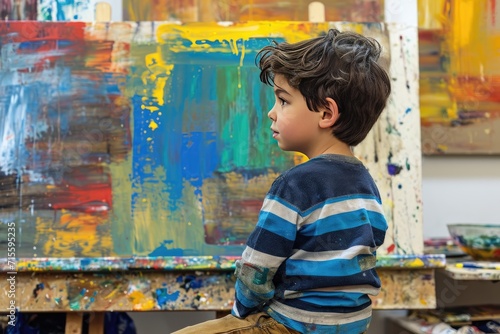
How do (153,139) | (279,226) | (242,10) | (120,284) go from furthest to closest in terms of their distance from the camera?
(242,10)
(153,139)
(120,284)
(279,226)

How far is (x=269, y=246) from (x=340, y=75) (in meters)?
0.32

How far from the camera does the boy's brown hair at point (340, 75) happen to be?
1.04 metres

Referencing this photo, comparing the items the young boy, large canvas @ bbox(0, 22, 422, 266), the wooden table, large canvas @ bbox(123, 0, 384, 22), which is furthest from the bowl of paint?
the young boy

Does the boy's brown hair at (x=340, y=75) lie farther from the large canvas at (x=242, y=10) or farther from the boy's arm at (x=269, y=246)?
the large canvas at (x=242, y=10)

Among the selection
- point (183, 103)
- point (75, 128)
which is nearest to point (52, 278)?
point (75, 128)

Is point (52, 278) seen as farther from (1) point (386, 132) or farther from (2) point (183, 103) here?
(1) point (386, 132)

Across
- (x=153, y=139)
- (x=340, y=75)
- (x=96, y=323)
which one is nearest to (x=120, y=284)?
(x=96, y=323)

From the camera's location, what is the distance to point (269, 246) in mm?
993

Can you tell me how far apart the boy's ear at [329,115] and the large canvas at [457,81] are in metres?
1.14

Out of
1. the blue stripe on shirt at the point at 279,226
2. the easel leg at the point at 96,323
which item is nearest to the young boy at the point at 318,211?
the blue stripe on shirt at the point at 279,226

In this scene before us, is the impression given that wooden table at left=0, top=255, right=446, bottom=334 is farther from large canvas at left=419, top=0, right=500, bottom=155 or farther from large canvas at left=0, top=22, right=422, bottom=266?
large canvas at left=419, top=0, right=500, bottom=155

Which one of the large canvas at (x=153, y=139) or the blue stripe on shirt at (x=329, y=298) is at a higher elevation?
the large canvas at (x=153, y=139)

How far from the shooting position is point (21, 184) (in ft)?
5.58

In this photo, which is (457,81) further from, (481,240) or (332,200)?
(332,200)
